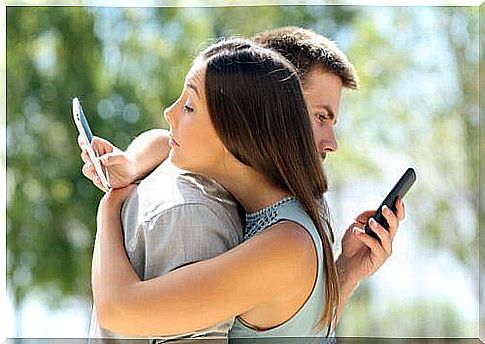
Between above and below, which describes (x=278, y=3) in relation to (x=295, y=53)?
above

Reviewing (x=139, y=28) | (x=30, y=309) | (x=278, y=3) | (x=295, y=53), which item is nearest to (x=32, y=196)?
(x=30, y=309)

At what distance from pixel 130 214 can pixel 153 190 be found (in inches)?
1.1

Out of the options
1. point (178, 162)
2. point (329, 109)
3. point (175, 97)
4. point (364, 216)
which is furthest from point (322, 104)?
point (175, 97)

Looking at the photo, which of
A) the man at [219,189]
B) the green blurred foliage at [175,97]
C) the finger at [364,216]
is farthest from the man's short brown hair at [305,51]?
the green blurred foliage at [175,97]

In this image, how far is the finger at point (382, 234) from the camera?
2.60 feet

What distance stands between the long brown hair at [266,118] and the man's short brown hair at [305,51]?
0.54ft

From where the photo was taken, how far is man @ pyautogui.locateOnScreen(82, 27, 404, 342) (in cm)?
66

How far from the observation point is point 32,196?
2.95 m

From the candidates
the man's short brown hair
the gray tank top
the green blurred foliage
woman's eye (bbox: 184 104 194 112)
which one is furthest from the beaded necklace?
the green blurred foliage

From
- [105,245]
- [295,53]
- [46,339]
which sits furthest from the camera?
[46,339]

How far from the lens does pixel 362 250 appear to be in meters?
0.85

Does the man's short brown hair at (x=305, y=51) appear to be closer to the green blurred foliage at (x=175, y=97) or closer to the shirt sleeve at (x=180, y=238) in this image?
the shirt sleeve at (x=180, y=238)

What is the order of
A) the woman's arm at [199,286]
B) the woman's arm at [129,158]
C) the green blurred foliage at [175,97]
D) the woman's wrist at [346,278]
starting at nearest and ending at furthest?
1. the woman's arm at [199,286]
2. the woman's arm at [129,158]
3. the woman's wrist at [346,278]
4. the green blurred foliage at [175,97]

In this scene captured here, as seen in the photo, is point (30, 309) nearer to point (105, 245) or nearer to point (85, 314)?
point (85, 314)
